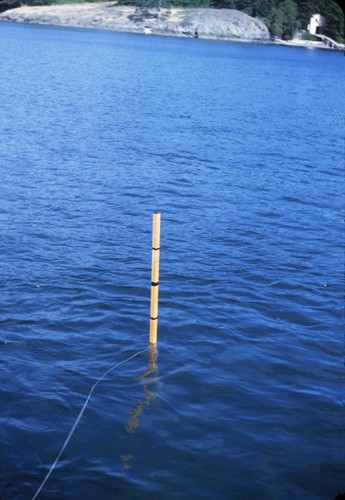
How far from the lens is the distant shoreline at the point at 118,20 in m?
158

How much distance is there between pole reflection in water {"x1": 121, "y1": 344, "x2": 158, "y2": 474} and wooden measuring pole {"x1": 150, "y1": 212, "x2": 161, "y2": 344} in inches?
12.1

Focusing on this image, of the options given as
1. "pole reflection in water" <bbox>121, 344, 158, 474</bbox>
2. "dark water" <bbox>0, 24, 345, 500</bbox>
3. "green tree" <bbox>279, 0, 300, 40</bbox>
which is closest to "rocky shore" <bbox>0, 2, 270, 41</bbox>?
"green tree" <bbox>279, 0, 300, 40</bbox>

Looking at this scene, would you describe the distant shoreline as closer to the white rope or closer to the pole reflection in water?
the pole reflection in water

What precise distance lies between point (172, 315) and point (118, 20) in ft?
522

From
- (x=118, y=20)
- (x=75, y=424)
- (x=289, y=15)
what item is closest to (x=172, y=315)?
(x=75, y=424)

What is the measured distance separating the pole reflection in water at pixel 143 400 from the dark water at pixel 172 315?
0.03 m

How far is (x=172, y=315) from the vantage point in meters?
14.0

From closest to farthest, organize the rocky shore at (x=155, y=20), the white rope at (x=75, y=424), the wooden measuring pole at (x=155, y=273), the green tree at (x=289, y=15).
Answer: the white rope at (x=75, y=424) < the wooden measuring pole at (x=155, y=273) < the green tree at (x=289, y=15) < the rocky shore at (x=155, y=20)

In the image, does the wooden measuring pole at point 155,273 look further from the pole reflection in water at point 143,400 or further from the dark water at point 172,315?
the dark water at point 172,315

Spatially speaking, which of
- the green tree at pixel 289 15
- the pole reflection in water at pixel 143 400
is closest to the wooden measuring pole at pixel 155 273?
the pole reflection in water at pixel 143 400

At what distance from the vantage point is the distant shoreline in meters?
158

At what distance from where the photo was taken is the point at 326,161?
3088 centimetres

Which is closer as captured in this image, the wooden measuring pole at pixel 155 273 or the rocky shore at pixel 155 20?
the wooden measuring pole at pixel 155 273

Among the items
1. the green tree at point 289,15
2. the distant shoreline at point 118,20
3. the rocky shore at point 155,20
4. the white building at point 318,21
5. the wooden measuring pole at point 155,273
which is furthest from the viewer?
the distant shoreline at point 118,20
